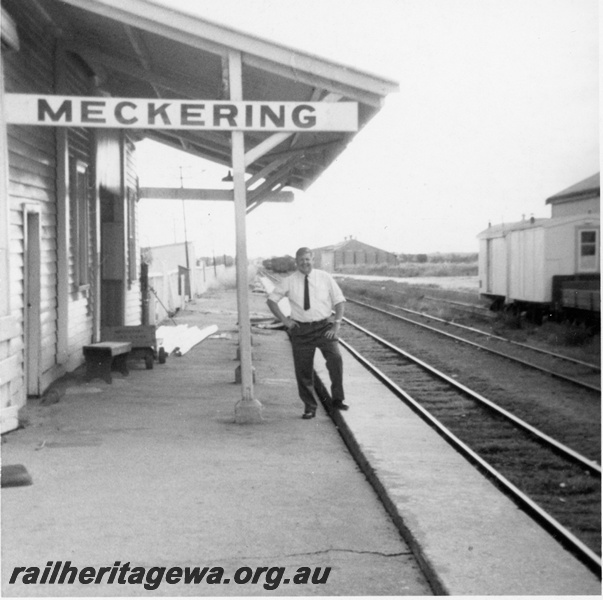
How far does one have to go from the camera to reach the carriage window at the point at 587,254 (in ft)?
58.8

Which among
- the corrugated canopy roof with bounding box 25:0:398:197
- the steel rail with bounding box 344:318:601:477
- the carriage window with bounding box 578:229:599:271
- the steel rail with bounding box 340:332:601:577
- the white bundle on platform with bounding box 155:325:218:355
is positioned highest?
the corrugated canopy roof with bounding box 25:0:398:197

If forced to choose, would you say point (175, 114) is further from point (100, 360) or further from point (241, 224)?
point (100, 360)

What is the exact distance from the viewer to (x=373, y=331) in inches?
881

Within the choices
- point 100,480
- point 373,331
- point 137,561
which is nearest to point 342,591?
point 137,561

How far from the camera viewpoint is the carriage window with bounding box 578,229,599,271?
Result: 17.9m

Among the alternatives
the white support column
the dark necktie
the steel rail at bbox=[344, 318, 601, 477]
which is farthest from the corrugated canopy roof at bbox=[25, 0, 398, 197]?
the steel rail at bbox=[344, 318, 601, 477]

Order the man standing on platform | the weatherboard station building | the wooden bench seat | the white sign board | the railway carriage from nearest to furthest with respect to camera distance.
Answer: the white sign board < the weatherboard station building < the man standing on platform < the wooden bench seat < the railway carriage

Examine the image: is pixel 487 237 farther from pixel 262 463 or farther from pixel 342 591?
pixel 342 591

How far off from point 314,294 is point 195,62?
2826mm

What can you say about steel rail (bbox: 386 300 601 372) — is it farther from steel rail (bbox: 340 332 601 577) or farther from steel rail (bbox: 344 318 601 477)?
steel rail (bbox: 340 332 601 577)

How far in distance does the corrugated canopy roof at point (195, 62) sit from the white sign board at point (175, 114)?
0.37 m

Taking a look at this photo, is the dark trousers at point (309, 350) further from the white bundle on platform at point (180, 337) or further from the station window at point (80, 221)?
the white bundle on platform at point (180, 337)

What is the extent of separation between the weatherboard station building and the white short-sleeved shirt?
1.74 ft

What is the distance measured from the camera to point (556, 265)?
18688 mm
